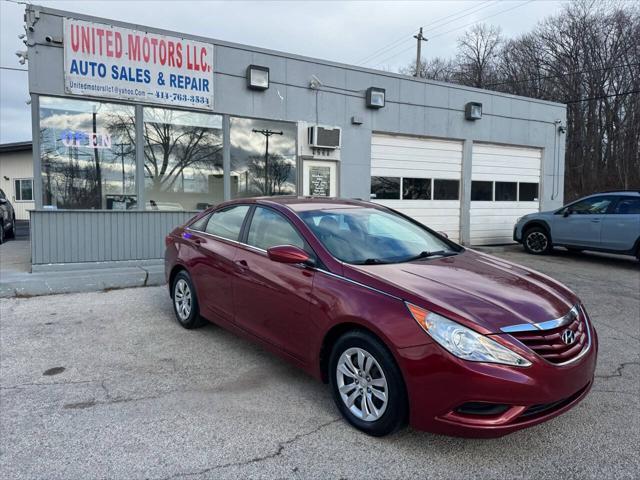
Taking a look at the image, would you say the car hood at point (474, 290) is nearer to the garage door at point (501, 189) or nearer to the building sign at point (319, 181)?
the building sign at point (319, 181)

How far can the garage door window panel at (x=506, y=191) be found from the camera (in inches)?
537

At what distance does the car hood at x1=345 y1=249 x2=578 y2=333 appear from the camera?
9.30ft

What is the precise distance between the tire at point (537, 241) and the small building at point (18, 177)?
2309 centimetres

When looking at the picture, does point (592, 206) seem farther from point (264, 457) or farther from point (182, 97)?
point (264, 457)

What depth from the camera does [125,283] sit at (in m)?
7.64

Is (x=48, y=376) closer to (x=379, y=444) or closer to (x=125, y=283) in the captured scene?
(x=379, y=444)

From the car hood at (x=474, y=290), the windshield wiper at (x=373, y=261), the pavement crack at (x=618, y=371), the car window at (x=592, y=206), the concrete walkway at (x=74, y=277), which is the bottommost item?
the pavement crack at (x=618, y=371)

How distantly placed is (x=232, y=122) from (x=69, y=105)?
2884 millimetres

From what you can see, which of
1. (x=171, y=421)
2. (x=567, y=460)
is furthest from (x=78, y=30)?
(x=567, y=460)

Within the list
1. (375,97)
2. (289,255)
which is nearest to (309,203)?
(289,255)

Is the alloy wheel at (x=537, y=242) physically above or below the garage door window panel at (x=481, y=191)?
below

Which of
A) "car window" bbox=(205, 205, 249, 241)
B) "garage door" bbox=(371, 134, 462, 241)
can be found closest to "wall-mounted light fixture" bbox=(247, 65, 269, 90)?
"garage door" bbox=(371, 134, 462, 241)

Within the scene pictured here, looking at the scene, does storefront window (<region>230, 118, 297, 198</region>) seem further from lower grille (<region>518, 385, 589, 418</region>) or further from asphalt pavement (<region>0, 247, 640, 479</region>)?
lower grille (<region>518, 385, 589, 418</region>)

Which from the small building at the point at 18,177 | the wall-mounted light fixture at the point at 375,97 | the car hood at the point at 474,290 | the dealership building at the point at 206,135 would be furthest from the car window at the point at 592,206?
the small building at the point at 18,177
